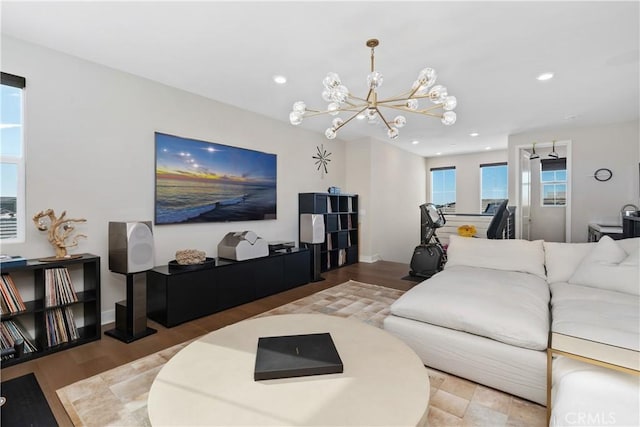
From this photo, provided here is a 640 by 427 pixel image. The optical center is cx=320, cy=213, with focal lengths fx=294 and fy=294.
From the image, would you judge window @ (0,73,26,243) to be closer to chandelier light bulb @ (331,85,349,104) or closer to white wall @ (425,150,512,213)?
chandelier light bulb @ (331,85,349,104)

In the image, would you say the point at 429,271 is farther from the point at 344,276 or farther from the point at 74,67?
the point at 74,67

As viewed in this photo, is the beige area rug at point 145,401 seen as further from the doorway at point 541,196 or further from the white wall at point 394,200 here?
the doorway at point 541,196

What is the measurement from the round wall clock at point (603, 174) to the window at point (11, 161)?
767 cm

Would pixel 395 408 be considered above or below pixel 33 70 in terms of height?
below

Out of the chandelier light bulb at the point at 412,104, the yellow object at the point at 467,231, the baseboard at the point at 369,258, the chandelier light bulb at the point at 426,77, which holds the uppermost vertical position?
the chandelier light bulb at the point at 426,77

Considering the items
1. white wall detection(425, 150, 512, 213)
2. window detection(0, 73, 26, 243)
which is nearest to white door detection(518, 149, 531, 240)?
white wall detection(425, 150, 512, 213)

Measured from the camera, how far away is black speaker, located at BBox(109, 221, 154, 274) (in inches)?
99.0

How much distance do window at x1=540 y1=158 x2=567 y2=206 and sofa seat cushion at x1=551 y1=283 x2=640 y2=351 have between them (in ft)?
14.1

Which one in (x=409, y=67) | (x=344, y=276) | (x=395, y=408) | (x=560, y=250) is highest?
(x=409, y=67)

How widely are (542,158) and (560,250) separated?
4.00 meters

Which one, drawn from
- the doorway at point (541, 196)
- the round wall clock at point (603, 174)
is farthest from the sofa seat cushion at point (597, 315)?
the round wall clock at point (603, 174)

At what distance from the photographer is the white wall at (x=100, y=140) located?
242 centimetres

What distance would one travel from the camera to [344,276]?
4637mm

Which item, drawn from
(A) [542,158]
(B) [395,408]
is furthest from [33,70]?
(A) [542,158]
